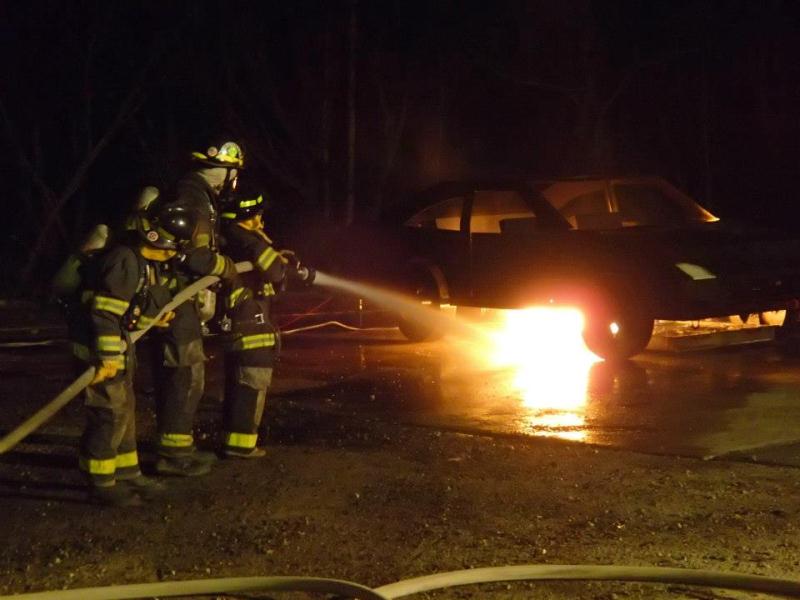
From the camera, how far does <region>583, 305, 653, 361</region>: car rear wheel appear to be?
38.0ft

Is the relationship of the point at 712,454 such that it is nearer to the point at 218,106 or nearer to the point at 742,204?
the point at 218,106

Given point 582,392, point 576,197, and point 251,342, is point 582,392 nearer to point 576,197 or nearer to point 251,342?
point 576,197

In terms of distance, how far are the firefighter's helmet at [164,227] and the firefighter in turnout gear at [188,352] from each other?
0.38m

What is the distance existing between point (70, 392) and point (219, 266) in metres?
1.11

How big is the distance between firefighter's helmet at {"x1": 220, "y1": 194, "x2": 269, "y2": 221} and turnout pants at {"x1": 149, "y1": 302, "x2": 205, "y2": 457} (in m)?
0.59

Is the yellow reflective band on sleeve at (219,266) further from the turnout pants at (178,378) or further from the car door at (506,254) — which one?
the car door at (506,254)

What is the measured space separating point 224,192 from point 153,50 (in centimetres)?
1261

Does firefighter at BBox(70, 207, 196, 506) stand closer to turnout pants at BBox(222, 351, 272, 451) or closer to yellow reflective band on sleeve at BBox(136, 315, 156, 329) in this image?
yellow reflective band on sleeve at BBox(136, 315, 156, 329)

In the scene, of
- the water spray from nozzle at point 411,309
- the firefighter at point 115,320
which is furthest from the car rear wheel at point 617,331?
the firefighter at point 115,320

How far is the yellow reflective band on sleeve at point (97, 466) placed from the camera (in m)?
7.17

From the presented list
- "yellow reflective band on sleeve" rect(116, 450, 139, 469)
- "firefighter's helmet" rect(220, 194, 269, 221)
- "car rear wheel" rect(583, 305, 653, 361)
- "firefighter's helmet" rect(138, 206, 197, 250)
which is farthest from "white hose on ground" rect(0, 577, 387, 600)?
"car rear wheel" rect(583, 305, 653, 361)

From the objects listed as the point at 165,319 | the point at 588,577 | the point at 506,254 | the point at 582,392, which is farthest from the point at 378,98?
the point at 588,577

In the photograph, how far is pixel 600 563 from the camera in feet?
19.6

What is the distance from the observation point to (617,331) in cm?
1174
